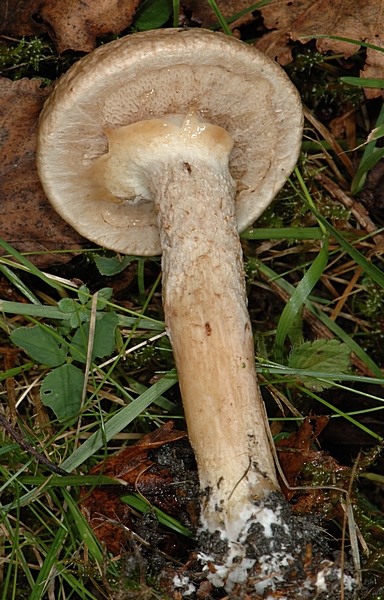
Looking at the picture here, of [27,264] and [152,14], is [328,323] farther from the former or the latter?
[152,14]

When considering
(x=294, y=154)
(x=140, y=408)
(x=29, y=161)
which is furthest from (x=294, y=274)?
(x=29, y=161)

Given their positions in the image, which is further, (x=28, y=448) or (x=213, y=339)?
(x=28, y=448)

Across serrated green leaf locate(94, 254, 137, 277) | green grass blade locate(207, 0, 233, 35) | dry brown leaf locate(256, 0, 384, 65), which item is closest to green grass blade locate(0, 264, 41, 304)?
serrated green leaf locate(94, 254, 137, 277)

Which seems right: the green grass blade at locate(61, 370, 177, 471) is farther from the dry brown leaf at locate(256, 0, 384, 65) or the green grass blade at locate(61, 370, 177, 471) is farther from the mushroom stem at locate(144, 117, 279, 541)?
the dry brown leaf at locate(256, 0, 384, 65)

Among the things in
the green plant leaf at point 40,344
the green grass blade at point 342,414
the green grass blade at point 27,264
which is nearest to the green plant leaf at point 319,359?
the green grass blade at point 342,414

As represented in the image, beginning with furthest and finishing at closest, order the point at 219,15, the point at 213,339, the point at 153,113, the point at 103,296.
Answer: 1. the point at 103,296
2. the point at 219,15
3. the point at 153,113
4. the point at 213,339

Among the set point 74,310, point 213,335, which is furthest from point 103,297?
point 213,335

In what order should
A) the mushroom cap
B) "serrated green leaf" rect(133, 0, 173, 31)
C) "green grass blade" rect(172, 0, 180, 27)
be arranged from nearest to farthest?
the mushroom cap → "green grass blade" rect(172, 0, 180, 27) → "serrated green leaf" rect(133, 0, 173, 31)

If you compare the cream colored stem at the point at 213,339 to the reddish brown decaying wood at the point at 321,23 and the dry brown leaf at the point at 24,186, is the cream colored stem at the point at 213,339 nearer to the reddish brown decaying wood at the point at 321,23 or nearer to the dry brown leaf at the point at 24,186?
the dry brown leaf at the point at 24,186
